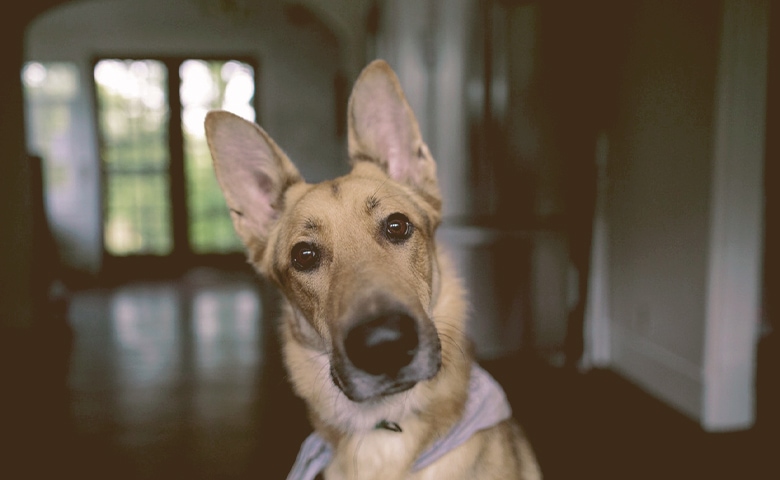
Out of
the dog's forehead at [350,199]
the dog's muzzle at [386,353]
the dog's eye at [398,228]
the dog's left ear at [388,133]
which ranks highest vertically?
the dog's left ear at [388,133]

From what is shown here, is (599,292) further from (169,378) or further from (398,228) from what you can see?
(169,378)

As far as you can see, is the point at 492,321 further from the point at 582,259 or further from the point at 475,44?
the point at 475,44

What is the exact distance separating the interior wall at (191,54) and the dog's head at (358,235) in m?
7.39

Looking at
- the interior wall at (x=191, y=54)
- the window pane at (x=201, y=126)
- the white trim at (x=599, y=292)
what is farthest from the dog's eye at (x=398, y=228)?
the window pane at (x=201, y=126)

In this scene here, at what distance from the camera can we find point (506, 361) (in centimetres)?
429

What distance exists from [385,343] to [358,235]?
421mm

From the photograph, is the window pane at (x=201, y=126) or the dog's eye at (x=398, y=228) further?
the window pane at (x=201, y=126)

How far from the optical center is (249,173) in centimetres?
181

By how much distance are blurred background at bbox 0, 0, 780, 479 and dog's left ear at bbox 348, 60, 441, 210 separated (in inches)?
67.6

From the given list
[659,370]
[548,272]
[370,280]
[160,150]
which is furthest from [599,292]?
[160,150]

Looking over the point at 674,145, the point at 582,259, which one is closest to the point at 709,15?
the point at 674,145

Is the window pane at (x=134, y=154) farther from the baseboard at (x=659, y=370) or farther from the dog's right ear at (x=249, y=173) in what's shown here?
the dog's right ear at (x=249, y=173)

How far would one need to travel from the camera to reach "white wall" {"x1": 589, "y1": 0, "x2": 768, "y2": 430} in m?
2.89

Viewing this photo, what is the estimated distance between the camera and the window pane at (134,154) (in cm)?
916
